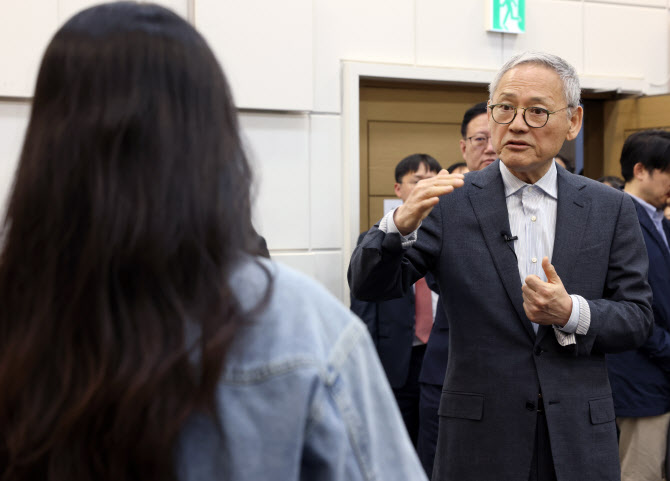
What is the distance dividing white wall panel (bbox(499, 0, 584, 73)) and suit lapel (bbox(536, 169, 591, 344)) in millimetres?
2922

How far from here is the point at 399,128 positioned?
4.84 m

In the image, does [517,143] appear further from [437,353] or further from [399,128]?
[399,128]

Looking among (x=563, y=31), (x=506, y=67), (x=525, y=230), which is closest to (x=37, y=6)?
(x=506, y=67)

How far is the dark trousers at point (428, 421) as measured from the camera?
3131 millimetres

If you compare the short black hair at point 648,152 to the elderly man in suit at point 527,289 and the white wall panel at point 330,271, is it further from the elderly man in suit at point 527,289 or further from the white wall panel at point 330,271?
the white wall panel at point 330,271

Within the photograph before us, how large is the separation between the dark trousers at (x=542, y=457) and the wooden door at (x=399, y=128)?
2.84 metres

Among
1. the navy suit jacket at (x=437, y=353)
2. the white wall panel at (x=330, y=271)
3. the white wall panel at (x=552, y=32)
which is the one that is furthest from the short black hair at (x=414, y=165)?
the navy suit jacket at (x=437, y=353)

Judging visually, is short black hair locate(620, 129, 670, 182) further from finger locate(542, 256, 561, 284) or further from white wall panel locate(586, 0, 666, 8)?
finger locate(542, 256, 561, 284)

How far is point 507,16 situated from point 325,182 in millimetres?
1600

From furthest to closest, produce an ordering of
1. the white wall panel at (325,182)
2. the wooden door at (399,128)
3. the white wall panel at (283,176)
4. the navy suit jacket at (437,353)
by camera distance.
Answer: the wooden door at (399,128) < the white wall panel at (325,182) < the white wall panel at (283,176) < the navy suit jacket at (437,353)

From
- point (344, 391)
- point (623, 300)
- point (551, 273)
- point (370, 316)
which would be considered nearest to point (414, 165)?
point (370, 316)

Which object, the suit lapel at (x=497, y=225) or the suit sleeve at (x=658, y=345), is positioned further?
the suit sleeve at (x=658, y=345)

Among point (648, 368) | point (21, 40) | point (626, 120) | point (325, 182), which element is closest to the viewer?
→ point (648, 368)

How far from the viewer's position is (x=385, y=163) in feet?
15.7
